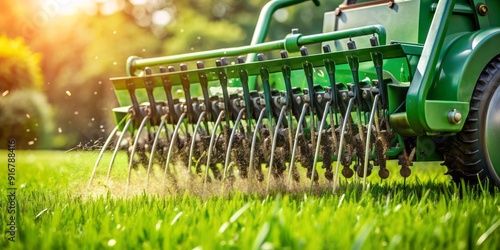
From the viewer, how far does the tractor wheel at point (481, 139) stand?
5.11 metres

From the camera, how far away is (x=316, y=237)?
305 cm

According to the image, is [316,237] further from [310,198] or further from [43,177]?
[43,177]

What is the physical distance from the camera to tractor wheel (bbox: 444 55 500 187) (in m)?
5.11

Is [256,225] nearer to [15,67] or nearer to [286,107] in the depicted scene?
[286,107]

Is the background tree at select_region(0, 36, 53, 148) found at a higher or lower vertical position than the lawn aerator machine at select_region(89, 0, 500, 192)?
lower

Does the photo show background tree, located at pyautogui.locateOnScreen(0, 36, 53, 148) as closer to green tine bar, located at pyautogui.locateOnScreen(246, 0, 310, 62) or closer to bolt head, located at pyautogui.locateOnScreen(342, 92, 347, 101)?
green tine bar, located at pyautogui.locateOnScreen(246, 0, 310, 62)

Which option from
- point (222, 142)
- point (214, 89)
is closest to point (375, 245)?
point (222, 142)

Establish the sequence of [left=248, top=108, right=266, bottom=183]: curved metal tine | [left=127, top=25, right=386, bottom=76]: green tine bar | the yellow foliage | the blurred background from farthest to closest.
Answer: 1. the blurred background
2. the yellow foliage
3. [left=127, top=25, right=386, bottom=76]: green tine bar
4. [left=248, top=108, right=266, bottom=183]: curved metal tine

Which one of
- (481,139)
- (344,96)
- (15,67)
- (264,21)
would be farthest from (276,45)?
(15,67)

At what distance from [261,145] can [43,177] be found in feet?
11.0

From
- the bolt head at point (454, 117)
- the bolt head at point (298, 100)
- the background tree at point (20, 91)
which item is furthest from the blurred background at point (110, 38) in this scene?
the bolt head at point (454, 117)

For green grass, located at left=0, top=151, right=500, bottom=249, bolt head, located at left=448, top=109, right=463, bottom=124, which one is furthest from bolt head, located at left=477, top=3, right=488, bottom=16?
green grass, located at left=0, top=151, right=500, bottom=249

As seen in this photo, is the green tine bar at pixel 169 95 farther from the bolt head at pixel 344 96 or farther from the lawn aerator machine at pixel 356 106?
the bolt head at pixel 344 96

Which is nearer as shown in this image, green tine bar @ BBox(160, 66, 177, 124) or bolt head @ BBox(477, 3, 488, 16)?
bolt head @ BBox(477, 3, 488, 16)
